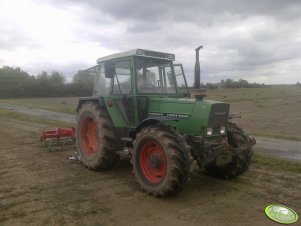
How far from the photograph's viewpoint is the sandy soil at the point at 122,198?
16.2ft

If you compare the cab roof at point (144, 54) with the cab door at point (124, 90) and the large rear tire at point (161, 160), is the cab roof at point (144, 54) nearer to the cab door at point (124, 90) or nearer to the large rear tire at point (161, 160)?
the cab door at point (124, 90)

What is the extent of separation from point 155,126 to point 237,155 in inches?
69.1

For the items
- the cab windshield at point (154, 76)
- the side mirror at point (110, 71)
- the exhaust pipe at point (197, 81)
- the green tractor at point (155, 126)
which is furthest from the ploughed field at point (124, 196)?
the side mirror at point (110, 71)

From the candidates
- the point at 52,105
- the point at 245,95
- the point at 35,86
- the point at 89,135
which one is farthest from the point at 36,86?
the point at 89,135

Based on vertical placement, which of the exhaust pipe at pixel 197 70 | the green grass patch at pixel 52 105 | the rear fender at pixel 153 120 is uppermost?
the exhaust pipe at pixel 197 70

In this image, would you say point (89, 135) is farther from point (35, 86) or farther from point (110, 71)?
point (35, 86)

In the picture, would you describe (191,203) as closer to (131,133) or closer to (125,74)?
(131,133)

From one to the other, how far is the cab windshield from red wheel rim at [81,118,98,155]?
192 centimetres

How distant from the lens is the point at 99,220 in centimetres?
488

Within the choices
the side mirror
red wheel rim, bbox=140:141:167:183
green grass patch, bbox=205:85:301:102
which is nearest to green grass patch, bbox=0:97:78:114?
the side mirror

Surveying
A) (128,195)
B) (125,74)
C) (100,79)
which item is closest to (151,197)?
(128,195)

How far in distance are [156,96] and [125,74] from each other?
83 cm

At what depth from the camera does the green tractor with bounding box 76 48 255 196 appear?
579 cm

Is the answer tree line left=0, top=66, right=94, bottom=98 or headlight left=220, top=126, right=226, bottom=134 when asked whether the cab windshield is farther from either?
tree line left=0, top=66, right=94, bottom=98
